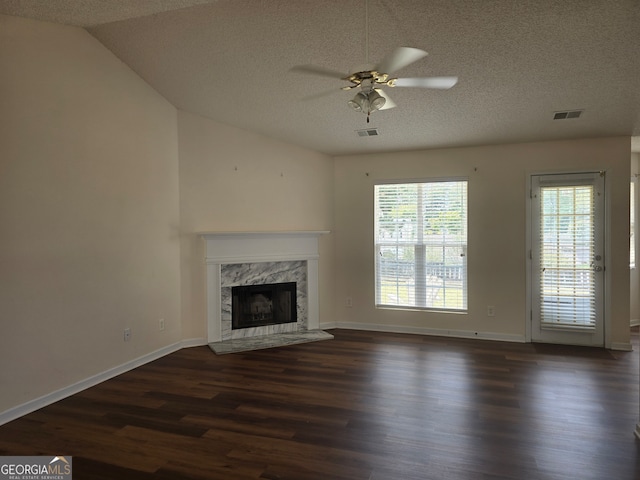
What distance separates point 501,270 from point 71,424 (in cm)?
482

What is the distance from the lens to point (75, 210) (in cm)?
348

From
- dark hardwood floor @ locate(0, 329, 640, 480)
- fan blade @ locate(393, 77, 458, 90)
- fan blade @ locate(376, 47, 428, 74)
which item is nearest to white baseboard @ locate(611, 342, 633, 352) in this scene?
dark hardwood floor @ locate(0, 329, 640, 480)

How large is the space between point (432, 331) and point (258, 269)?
8.24ft

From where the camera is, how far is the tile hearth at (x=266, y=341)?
4.75 m

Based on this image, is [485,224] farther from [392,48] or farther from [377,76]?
[377,76]

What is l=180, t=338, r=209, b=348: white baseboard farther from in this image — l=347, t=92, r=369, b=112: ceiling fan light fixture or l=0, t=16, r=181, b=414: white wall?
l=347, t=92, r=369, b=112: ceiling fan light fixture

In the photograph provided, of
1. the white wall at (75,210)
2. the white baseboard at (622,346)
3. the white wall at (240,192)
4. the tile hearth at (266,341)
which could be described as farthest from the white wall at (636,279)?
the white wall at (75,210)

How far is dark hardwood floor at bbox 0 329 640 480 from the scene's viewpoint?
2.38 metres

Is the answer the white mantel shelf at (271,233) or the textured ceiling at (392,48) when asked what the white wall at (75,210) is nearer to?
the textured ceiling at (392,48)

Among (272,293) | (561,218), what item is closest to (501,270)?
(561,218)

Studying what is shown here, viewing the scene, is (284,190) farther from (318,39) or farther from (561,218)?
(561,218)

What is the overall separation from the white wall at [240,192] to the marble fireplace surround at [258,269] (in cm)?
12

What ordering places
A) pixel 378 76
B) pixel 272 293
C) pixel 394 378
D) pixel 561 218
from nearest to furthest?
pixel 378 76 < pixel 394 378 < pixel 561 218 < pixel 272 293

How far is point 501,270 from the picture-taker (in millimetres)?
5195
